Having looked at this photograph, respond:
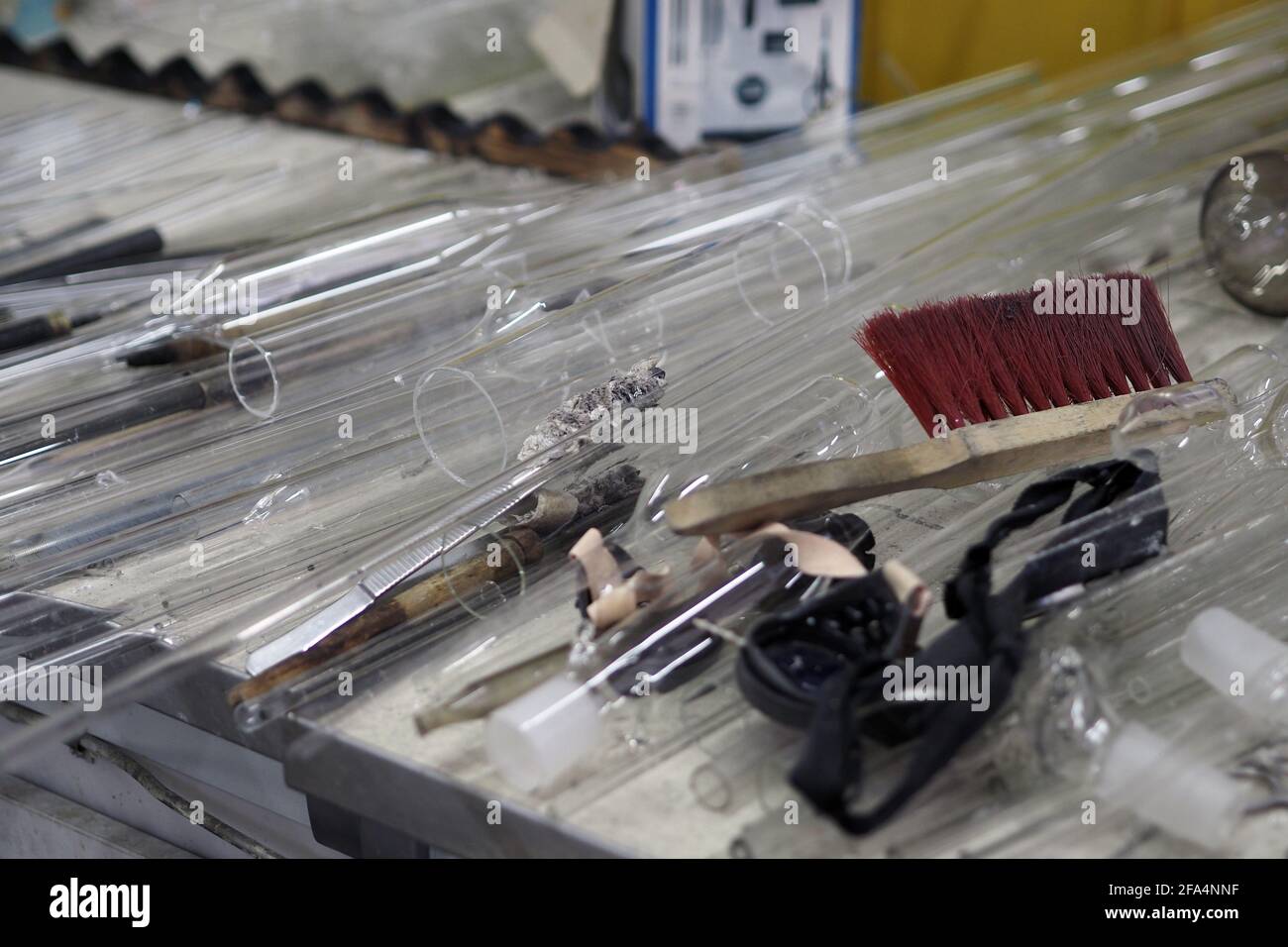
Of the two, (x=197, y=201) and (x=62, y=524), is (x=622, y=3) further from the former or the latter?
(x=62, y=524)

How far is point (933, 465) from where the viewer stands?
3.11 ft

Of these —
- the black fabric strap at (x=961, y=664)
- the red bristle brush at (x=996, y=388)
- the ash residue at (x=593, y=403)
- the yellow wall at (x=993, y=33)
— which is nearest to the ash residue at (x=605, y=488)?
the ash residue at (x=593, y=403)

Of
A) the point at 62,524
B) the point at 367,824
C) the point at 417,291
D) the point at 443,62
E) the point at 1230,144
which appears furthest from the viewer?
the point at 443,62

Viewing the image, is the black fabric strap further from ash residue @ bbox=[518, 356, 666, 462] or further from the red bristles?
ash residue @ bbox=[518, 356, 666, 462]

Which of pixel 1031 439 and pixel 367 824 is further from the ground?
pixel 1031 439

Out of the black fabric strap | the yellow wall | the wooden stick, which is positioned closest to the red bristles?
the black fabric strap

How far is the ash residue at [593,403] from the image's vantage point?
1.09m

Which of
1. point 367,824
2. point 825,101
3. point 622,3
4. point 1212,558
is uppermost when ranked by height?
point 622,3

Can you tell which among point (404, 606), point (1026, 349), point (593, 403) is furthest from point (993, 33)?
point (404, 606)

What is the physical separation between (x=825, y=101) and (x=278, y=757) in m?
1.56

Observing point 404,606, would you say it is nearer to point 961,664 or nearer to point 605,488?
point 605,488

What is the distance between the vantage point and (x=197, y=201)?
6.55 ft

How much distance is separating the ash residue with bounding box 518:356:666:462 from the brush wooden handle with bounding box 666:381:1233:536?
7.7 inches
